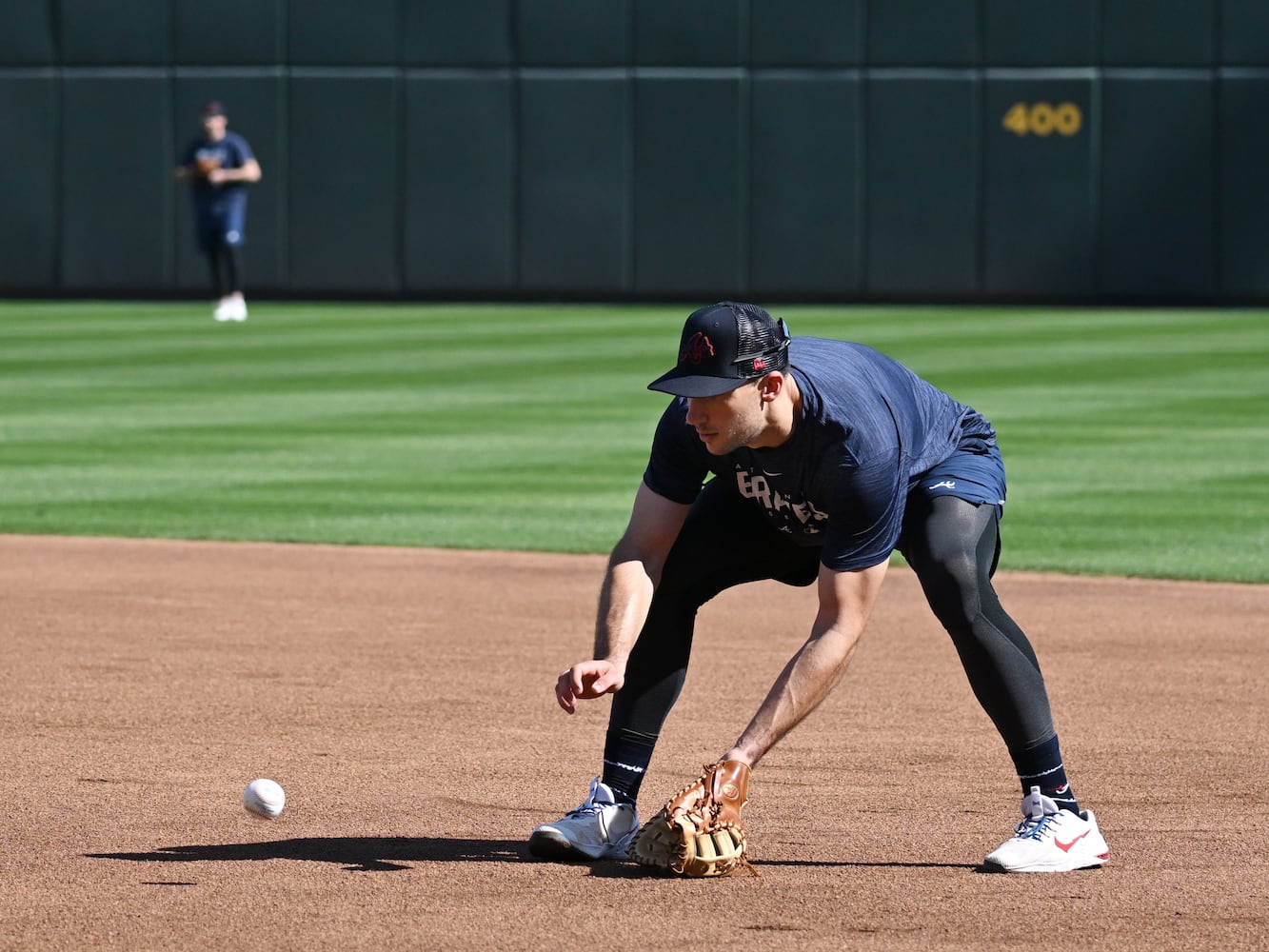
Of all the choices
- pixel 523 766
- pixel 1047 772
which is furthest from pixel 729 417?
pixel 523 766

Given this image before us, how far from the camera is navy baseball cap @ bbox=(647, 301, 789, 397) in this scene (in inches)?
188

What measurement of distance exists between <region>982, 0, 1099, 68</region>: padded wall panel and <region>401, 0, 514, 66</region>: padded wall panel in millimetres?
6419

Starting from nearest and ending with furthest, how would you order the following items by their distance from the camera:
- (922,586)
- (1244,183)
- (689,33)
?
(922,586) → (1244,183) → (689,33)

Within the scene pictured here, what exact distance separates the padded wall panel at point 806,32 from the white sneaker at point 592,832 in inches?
982

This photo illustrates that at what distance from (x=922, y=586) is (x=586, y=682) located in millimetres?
923

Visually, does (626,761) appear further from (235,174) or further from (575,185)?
(575,185)

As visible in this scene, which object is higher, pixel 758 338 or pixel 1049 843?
pixel 758 338

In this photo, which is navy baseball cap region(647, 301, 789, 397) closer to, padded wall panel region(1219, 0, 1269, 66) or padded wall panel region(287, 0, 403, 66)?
padded wall panel region(1219, 0, 1269, 66)

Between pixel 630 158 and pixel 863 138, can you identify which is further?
pixel 630 158

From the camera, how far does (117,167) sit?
3095 cm

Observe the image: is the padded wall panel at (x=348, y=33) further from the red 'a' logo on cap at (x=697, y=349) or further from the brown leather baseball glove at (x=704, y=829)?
the red 'a' logo on cap at (x=697, y=349)

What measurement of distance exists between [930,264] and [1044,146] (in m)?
2.12

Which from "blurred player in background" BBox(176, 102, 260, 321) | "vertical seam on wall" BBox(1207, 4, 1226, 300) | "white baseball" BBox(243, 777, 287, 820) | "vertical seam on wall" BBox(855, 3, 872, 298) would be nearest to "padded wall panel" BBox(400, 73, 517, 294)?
"blurred player in background" BBox(176, 102, 260, 321)

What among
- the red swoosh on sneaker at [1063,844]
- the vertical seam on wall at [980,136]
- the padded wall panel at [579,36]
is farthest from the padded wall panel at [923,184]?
the red swoosh on sneaker at [1063,844]
